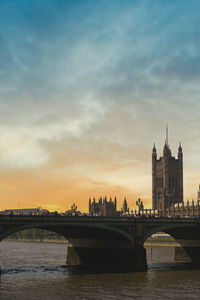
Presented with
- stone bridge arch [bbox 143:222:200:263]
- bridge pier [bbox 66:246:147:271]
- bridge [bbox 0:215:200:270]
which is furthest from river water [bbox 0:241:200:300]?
stone bridge arch [bbox 143:222:200:263]

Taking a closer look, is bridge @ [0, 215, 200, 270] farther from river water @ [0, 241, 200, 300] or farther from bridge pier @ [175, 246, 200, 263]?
river water @ [0, 241, 200, 300]

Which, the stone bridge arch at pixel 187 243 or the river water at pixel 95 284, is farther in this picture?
the stone bridge arch at pixel 187 243

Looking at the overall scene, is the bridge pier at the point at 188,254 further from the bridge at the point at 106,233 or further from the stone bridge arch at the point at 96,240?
the stone bridge arch at the point at 96,240

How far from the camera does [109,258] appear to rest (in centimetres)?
7325

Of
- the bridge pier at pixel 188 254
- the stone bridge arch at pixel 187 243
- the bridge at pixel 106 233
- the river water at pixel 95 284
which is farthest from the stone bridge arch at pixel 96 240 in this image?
the bridge pier at pixel 188 254

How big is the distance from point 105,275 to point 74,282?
26.4 feet

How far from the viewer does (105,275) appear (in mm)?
60750

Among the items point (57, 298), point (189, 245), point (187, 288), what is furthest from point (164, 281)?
point (189, 245)

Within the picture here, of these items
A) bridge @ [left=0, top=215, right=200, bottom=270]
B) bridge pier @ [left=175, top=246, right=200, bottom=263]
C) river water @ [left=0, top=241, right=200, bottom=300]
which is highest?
bridge @ [left=0, top=215, right=200, bottom=270]

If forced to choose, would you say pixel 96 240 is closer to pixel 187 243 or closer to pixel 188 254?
pixel 187 243

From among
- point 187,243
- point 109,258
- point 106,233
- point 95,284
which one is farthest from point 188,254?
point 95,284

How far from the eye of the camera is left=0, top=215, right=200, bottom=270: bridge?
61219 mm

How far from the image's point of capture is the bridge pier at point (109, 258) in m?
68.0

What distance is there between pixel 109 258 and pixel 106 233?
4583 mm
